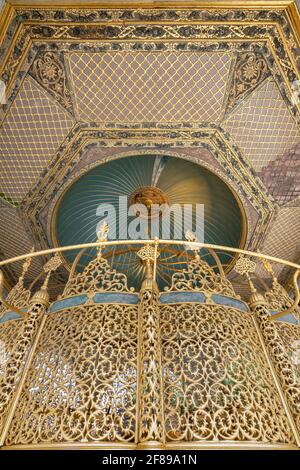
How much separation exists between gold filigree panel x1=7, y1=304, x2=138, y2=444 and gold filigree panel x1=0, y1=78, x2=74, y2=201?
8.49 feet

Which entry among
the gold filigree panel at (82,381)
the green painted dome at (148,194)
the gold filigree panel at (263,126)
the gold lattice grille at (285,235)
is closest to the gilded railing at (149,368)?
the gold filigree panel at (82,381)

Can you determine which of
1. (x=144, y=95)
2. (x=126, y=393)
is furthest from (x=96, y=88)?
(x=126, y=393)

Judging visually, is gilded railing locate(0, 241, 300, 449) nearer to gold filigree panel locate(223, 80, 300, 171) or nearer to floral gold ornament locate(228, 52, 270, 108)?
gold filigree panel locate(223, 80, 300, 171)

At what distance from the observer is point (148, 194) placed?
520 cm

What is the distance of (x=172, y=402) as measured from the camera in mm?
1973

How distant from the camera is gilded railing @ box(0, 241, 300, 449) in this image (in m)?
1.84

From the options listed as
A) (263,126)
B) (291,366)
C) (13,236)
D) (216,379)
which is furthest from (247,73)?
(13,236)

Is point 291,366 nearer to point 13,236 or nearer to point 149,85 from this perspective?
point 149,85

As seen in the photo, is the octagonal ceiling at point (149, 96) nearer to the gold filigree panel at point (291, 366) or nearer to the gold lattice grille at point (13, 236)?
the gold lattice grille at point (13, 236)

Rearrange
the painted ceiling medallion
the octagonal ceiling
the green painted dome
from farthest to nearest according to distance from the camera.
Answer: the green painted dome
the painted ceiling medallion
the octagonal ceiling

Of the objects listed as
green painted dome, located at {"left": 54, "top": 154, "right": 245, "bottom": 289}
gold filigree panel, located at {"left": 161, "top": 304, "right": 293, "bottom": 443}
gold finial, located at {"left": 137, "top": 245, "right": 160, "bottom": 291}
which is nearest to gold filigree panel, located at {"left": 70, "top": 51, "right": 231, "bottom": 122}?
green painted dome, located at {"left": 54, "top": 154, "right": 245, "bottom": 289}

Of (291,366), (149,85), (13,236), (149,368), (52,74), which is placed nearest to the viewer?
(149,368)

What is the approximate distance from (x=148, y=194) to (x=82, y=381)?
11.8 feet

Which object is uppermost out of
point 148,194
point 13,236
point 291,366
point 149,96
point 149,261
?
point 148,194
